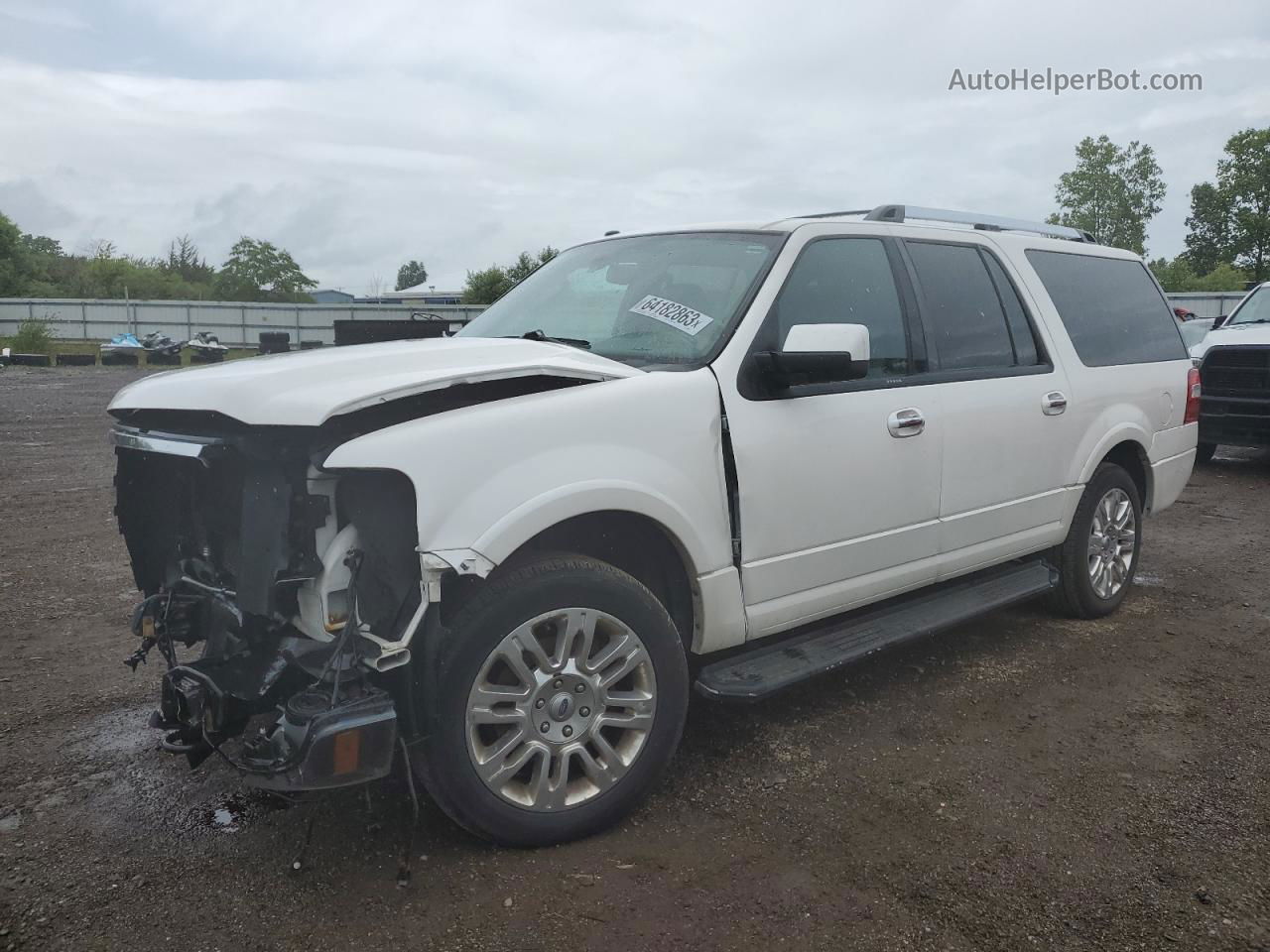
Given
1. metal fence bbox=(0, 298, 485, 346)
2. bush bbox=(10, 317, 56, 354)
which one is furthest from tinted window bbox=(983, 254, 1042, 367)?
metal fence bbox=(0, 298, 485, 346)

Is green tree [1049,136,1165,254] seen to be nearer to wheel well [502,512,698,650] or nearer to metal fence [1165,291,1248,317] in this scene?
metal fence [1165,291,1248,317]

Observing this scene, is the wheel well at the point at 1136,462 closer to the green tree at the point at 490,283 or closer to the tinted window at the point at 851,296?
the tinted window at the point at 851,296

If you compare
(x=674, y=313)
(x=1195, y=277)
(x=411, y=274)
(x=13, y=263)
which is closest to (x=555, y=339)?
(x=674, y=313)

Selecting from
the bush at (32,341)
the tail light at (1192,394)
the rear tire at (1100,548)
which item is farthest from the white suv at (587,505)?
the bush at (32,341)

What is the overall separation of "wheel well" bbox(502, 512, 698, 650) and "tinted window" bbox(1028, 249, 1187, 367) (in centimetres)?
275

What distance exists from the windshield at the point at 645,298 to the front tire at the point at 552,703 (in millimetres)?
990

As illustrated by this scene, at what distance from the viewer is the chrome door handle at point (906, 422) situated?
12.7 feet

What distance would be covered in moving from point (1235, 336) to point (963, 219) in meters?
7.71

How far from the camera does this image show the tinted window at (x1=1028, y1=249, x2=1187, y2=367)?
16.5 ft

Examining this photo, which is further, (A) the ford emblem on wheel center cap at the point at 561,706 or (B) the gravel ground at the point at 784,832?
(A) the ford emblem on wheel center cap at the point at 561,706

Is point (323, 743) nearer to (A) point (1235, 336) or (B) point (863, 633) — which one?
(B) point (863, 633)

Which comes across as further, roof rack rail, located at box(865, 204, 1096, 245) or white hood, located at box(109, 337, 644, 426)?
roof rack rail, located at box(865, 204, 1096, 245)

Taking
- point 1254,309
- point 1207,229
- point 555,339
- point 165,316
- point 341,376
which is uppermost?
point 1207,229

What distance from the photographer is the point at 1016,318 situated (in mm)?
4707
